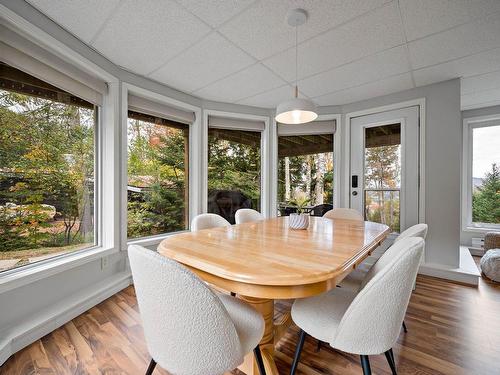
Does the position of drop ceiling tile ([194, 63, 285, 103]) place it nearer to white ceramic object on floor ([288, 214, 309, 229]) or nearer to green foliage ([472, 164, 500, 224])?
→ white ceramic object on floor ([288, 214, 309, 229])

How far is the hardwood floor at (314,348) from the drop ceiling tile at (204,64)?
245 centimetres

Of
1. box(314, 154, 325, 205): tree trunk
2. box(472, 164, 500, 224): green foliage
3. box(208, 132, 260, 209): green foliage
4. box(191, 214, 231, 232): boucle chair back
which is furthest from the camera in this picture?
box(314, 154, 325, 205): tree trunk

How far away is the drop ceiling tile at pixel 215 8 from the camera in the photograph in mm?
1584

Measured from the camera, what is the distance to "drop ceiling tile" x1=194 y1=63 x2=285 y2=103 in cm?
258

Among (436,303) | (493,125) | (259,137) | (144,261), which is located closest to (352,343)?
(144,261)

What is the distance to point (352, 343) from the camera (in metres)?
0.89

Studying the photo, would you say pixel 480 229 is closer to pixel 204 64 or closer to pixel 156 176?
pixel 204 64

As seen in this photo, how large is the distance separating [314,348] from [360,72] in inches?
108

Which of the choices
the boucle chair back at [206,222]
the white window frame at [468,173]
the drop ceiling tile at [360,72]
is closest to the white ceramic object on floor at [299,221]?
the boucle chair back at [206,222]

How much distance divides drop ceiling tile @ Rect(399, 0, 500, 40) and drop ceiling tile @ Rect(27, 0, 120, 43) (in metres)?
2.16

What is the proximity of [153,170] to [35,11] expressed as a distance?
5.50 feet

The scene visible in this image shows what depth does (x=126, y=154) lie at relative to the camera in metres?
2.46

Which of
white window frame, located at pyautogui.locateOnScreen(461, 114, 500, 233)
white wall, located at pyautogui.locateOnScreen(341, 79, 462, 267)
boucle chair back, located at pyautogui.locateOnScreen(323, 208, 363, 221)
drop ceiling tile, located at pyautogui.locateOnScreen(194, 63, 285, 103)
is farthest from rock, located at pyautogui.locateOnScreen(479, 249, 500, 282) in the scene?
drop ceiling tile, located at pyautogui.locateOnScreen(194, 63, 285, 103)

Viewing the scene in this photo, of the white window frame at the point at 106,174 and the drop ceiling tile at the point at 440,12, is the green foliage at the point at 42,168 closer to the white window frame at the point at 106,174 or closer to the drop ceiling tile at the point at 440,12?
the white window frame at the point at 106,174
